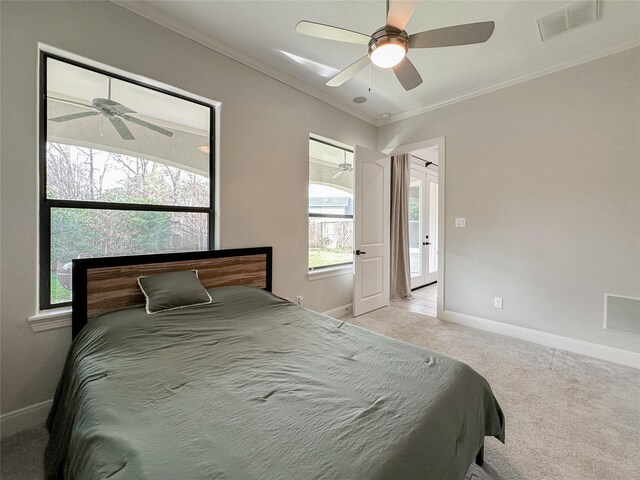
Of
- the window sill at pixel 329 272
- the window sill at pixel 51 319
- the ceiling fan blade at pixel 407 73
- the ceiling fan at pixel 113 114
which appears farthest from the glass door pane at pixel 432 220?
the window sill at pixel 51 319

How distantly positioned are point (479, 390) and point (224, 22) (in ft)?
10.1

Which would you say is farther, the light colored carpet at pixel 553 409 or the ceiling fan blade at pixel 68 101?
the ceiling fan blade at pixel 68 101

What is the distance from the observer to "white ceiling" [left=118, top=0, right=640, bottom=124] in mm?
2072

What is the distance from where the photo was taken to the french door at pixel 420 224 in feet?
18.2

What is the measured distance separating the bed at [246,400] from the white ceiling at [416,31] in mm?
2042

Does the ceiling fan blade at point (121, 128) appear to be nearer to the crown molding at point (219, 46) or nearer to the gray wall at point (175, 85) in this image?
the gray wall at point (175, 85)

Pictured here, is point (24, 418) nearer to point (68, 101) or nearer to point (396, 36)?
point (68, 101)

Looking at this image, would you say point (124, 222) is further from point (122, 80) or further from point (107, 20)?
point (107, 20)

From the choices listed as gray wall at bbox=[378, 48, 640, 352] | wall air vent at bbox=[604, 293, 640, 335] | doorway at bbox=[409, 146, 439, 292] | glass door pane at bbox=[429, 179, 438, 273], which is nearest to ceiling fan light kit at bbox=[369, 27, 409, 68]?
gray wall at bbox=[378, 48, 640, 352]

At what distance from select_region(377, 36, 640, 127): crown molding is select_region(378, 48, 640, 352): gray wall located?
0.06m

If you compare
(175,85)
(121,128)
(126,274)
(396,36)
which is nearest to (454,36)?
(396,36)

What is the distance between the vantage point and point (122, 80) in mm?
2086

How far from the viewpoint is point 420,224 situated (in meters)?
5.59

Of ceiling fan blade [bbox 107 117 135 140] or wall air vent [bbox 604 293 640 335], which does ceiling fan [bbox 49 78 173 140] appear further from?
wall air vent [bbox 604 293 640 335]
